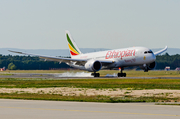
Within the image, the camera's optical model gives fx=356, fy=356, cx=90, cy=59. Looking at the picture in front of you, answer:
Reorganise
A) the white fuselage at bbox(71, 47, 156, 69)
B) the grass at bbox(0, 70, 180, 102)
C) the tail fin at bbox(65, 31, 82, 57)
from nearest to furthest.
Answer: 1. the grass at bbox(0, 70, 180, 102)
2. the white fuselage at bbox(71, 47, 156, 69)
3. the tail fin at bbox(65, 31, 82, 57)

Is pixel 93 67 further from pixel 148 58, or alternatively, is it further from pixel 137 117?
pixel 137 117

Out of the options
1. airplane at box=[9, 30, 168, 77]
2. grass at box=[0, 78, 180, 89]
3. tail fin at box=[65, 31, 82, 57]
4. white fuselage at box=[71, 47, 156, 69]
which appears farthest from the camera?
tail fin at box=[65, 31, 82, 57]

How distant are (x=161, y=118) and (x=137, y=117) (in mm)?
939

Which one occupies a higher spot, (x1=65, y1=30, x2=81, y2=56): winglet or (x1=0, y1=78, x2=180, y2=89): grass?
(x1=65, y1=30, x2=81, y2=56): winglet

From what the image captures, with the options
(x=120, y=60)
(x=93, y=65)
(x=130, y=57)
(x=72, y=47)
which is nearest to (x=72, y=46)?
(x=72, y=47)

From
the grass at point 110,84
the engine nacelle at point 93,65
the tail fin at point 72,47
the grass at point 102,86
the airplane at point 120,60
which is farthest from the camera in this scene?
the tail fin at point 72,47

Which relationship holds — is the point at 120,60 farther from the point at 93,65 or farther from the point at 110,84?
the point at 110,84

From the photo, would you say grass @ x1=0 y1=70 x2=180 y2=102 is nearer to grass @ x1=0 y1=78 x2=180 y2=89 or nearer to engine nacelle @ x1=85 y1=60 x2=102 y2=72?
grass @ x1=0 y1=78 x2=180 y2=89

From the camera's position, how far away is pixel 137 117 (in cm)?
1384

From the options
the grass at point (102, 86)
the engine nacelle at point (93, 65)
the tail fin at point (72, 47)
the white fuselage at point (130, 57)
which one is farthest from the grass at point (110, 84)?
the tail fin at point (72, 47)

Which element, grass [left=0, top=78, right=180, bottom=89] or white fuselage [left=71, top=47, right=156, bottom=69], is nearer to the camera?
grass [left=0, top=78, right=180, bottom=89]

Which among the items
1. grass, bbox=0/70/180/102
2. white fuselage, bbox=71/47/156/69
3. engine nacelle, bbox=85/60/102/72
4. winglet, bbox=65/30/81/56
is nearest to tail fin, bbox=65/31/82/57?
winglet, bbox=65/30/81/56

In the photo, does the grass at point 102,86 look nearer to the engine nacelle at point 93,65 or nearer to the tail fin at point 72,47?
the engine nacelle at point 93,65

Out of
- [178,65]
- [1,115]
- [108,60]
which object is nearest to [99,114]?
[1,115]
